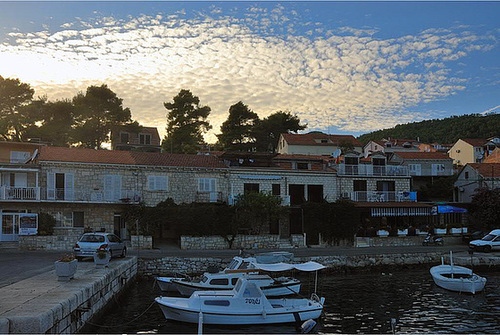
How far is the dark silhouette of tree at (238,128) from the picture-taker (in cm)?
6725

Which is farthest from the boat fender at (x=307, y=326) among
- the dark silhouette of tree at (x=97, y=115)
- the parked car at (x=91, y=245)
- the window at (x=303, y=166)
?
the dark silhouette of tree at (x=97, y=115)

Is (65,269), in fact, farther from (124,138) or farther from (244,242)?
(124,138)

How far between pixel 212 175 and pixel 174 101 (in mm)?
24113

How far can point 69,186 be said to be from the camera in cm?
3588

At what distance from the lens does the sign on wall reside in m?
33.0

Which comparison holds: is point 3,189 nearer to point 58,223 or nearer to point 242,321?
point 58,223

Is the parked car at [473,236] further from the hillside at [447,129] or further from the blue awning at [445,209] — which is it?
the hillside at [447,129]

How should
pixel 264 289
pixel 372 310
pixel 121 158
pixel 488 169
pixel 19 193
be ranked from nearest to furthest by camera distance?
pixel 372 310 < pixel 264 289 < pixel 19 193 < pixel 121 158 < pixel 488 169

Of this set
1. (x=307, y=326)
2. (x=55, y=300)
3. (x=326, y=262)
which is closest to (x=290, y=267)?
(x=307, y=326)

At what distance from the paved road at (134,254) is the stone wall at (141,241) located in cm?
101

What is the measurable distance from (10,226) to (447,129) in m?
113

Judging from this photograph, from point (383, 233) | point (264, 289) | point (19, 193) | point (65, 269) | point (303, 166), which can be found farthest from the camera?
point (303, 166)

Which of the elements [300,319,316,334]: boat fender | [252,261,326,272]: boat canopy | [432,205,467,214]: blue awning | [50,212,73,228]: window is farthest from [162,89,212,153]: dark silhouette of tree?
[300,319,316,334]: boat fender

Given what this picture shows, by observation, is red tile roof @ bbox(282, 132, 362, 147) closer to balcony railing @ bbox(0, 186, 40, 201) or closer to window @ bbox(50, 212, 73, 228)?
window @ bbox(50, 212, 73, 228)
